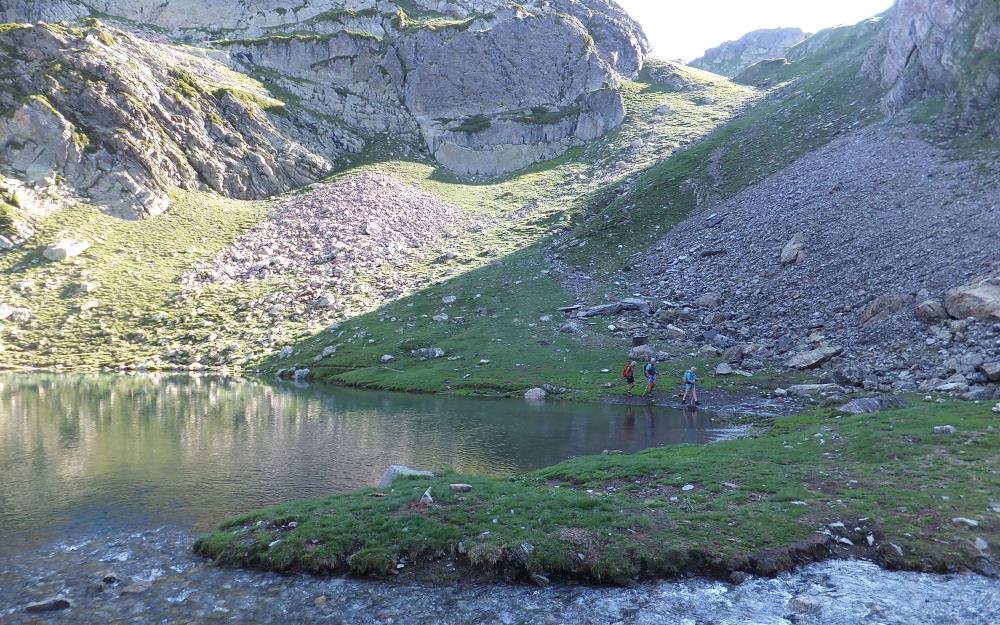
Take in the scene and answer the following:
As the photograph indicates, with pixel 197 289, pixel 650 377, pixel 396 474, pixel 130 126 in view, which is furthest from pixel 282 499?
pixel 130 126

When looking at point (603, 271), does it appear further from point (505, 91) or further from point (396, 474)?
point (505, 91)

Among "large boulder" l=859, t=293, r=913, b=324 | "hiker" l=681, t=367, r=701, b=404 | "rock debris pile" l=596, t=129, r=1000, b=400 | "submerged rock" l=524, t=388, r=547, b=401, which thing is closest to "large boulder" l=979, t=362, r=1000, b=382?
"rock debris pile" l=596, t=129, r=1000, b=400

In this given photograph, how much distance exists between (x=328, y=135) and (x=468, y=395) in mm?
103907

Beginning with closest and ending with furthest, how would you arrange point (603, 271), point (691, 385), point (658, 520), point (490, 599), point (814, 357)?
point (490, 599)
point (658, 520)
point (691, 385)
point (814, 357)
point (603, 271)

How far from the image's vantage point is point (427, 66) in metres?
150

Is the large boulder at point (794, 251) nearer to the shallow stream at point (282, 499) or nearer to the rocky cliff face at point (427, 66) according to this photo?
the shallow stream at point (282, 499)

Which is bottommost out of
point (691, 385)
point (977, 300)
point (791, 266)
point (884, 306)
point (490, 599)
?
point (490, 599)

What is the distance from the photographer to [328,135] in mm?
130750

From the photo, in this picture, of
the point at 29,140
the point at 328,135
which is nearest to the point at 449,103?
the point at 328,135

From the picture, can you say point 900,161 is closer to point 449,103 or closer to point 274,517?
point 274,517

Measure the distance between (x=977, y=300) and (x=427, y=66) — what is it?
14157cm

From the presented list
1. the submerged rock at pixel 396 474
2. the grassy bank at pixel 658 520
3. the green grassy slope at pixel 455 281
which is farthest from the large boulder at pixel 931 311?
the submerged rock at pixel 396 474

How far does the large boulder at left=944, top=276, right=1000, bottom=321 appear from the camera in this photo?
1369 inches

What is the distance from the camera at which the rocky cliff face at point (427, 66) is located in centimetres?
13962
